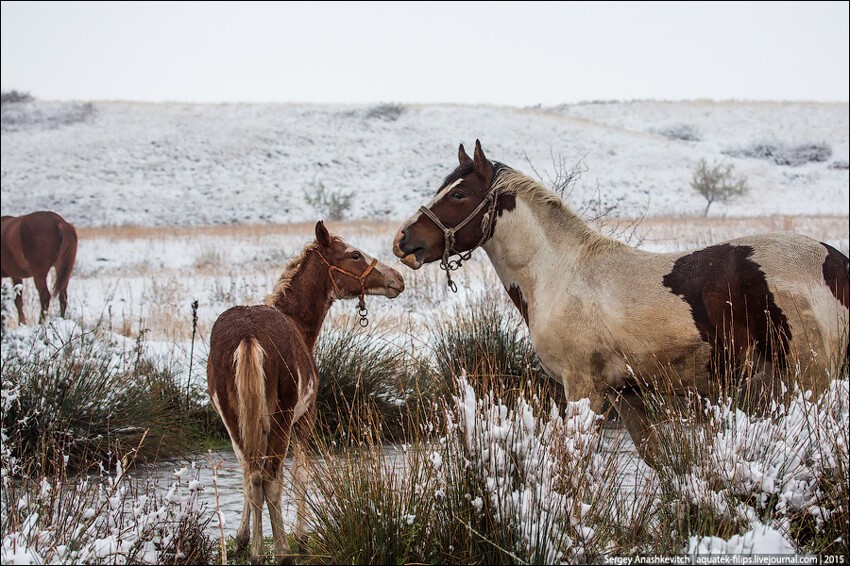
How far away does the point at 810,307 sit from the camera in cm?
441

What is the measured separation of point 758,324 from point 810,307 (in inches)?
10.8

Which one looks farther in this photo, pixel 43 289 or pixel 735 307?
pixel 43 289

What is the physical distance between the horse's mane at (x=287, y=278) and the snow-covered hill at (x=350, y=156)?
1239 inches

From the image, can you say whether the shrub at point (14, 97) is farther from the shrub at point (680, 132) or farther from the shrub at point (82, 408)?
the shrub at point (82, 408)

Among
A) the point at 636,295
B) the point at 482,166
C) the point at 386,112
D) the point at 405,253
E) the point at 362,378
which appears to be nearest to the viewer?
the point at 636,295

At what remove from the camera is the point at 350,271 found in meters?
5.71

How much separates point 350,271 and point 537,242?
133cm

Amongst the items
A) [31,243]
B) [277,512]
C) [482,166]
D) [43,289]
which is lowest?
[277,512]

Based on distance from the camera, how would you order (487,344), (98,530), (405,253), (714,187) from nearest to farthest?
(98,530), (405,253), (487,344), (714,187)

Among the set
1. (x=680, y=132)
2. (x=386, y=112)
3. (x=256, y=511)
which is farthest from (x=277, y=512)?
(x=680, y=132)

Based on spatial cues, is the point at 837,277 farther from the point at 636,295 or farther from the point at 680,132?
the point at 680,132

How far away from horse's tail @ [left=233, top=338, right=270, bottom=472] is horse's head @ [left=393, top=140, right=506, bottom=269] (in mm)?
1476

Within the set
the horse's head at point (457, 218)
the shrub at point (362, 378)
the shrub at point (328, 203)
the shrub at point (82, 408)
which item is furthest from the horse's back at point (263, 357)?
the shrub at point (328, 203)

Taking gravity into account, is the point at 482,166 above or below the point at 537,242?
above
